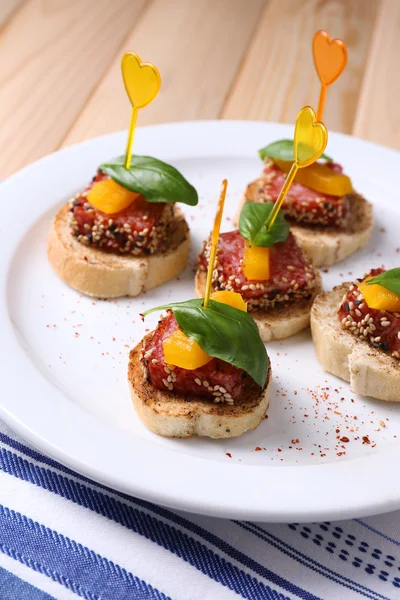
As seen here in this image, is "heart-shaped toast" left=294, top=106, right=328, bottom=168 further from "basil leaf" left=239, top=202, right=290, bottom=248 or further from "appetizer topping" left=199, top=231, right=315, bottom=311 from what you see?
"appetizer topping" left=199, top=231, right=315, bottom=311

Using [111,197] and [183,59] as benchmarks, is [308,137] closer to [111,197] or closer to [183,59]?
[111,197]

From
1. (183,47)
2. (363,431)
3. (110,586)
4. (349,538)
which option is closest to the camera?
(110,586)

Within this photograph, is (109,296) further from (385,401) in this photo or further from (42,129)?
(42,129)

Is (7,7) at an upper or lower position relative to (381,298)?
lower

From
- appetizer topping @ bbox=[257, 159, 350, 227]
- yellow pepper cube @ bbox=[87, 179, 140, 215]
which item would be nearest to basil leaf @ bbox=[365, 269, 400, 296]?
appetizer topping @ bbox=[257, 159, 350, 227]

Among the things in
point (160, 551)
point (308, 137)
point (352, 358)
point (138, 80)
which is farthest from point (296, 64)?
point (160, 551)

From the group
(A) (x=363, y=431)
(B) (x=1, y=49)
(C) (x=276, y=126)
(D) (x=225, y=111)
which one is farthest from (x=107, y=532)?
(B) (x=1, y=49)
